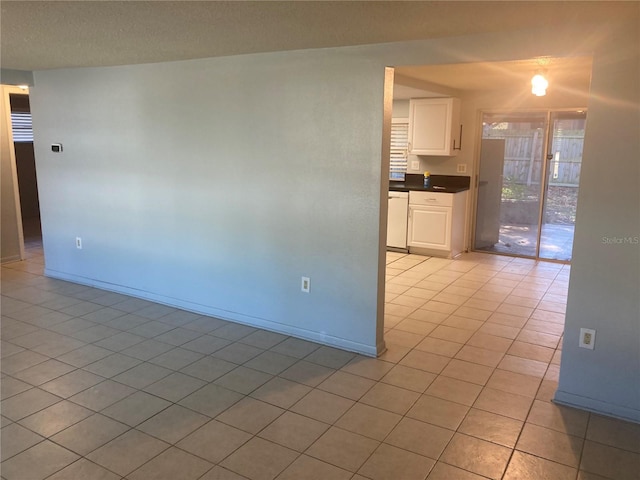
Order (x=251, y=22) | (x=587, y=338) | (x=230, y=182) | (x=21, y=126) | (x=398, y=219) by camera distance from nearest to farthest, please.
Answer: (x=251, y=22) → (x=587, y=338) → (x=230, y=182) → (x=398, y=219) → (x=21, y=126)

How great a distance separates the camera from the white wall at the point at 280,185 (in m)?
2.56

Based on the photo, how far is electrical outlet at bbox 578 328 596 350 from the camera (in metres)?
2.69

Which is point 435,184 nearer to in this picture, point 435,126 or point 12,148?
point 435,126

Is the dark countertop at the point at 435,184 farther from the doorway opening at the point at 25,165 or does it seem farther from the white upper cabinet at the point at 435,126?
the doorway opening at the point at 25,165

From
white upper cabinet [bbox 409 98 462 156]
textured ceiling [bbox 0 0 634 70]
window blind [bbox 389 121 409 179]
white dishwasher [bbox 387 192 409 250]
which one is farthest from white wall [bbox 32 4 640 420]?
window blind [bbox 389 121 409 179]

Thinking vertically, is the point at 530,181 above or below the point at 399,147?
below

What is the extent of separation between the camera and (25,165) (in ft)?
29.2

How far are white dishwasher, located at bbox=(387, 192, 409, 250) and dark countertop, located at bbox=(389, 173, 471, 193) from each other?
10 cm

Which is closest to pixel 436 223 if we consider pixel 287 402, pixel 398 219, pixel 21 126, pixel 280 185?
pixel 398 219

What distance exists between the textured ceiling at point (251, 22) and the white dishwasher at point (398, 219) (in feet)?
11.4

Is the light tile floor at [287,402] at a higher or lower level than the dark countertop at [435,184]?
lower

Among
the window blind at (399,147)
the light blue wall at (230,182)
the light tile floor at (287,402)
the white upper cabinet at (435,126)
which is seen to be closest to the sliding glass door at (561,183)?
the white upper cabinet at (435,126)

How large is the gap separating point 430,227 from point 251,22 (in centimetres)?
425

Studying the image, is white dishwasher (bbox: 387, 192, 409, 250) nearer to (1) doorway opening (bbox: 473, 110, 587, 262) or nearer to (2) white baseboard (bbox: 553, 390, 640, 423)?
(1) doorway opening (bbox: 473, 110, 587, 262)
